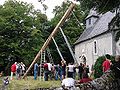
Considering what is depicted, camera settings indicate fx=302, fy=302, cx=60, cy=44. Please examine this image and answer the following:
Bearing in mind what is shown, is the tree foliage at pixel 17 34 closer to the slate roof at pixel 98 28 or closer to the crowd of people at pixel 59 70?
the slate roof at pixel 98 28

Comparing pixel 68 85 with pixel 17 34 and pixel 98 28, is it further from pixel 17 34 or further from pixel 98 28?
pixel 17 34

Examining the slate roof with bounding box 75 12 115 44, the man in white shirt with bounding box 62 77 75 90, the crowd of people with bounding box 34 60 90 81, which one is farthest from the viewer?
the slate roof with bounding box 75 12 115 44

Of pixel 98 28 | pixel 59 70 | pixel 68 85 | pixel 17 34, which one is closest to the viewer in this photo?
pixel 68 85

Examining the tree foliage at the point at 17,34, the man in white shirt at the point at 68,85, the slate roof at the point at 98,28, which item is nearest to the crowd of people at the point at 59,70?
the slate roof at the point at 98,28

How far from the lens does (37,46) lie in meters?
49.1

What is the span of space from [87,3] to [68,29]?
47042 millimetres

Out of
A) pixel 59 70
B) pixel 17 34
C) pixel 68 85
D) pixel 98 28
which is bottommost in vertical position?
pixel 68 85

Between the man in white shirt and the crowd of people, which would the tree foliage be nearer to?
the crowd of people

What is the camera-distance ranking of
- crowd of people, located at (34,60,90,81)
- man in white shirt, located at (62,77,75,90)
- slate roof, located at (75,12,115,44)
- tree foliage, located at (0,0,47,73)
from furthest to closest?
tree foliage, located at (0,0,47,73), slate roof, located at (75,12,115,44), crowd of people, located at (34,60,90,81), man in white shirt, located at (62,77,75,90)

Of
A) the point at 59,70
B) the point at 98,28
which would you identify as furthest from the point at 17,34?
the point at 59,70

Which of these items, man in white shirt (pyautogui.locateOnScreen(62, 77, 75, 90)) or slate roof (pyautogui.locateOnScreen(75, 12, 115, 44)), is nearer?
man in white shirt (pyautogui.locateOnScreen(62, 77, 75, 90))

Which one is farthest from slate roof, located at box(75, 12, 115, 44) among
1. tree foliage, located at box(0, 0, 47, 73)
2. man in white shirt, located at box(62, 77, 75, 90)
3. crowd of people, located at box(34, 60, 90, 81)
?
man in white shirt, located at box(62, 77, 75, 90)

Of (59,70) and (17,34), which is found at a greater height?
(17,34)

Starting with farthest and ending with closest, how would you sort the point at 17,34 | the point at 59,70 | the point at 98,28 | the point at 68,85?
the point at 17,34 < the point at 98,28 < the point at 59,70 < the point at 68,85
